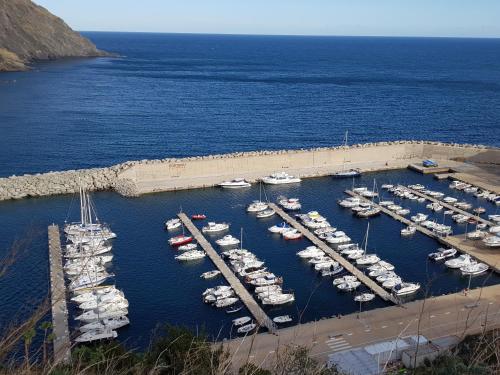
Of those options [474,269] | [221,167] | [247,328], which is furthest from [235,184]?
[247,328]

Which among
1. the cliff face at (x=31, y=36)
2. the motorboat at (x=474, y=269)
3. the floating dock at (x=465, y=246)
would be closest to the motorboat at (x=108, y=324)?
the motorboat at (x=474, y=269)

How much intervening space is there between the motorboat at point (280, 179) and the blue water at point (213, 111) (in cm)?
1461

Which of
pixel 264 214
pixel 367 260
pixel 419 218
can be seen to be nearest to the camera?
pixel 367 260

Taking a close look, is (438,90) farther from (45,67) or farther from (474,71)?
(45,67)

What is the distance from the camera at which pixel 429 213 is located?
128ft

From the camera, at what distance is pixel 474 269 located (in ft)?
96.4

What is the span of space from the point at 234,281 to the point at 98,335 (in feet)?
25.3

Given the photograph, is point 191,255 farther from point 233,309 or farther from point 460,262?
point 460,262

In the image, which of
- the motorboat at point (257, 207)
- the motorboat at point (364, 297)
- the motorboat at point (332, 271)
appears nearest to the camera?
the motorboat at point (364, 297)

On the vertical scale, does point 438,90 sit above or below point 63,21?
below

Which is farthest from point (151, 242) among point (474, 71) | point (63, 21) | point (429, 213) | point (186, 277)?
point (63, 21)

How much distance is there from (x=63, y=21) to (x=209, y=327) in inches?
6288

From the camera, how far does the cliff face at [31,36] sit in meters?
135

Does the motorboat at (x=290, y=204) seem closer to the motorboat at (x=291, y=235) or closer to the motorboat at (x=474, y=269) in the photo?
the motorboat at (x=291, y=235)
